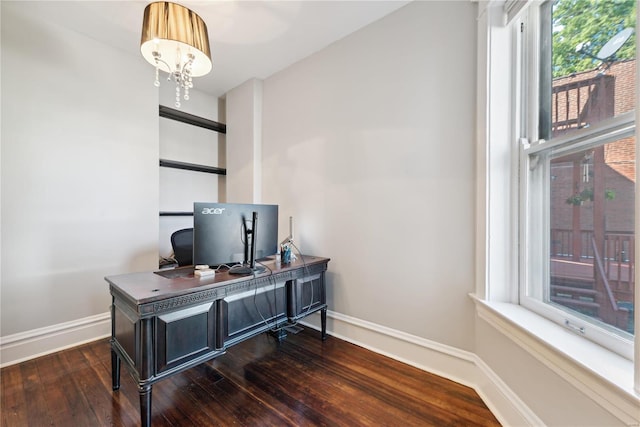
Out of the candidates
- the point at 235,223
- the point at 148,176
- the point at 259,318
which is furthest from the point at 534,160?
the point at 148,176

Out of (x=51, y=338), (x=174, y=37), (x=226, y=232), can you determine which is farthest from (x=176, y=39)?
(x=51, y=338)

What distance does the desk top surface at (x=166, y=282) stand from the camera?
1.34 metres

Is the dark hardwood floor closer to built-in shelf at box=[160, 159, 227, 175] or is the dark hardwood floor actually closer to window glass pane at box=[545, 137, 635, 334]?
window glass pane at box=[545, 137, 635, 334]

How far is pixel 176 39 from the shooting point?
1.54 m

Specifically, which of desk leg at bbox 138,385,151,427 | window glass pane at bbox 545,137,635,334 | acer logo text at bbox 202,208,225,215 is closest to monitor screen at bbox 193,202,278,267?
acer logo text at bbox 202,208,225,215

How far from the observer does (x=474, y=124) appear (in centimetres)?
172

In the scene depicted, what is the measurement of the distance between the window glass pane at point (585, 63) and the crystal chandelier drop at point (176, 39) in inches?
81.5

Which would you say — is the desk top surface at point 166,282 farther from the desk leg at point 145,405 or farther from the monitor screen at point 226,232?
the desk leg at point 145,405

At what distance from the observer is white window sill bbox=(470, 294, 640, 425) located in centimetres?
84

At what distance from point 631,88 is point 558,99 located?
1.18ft

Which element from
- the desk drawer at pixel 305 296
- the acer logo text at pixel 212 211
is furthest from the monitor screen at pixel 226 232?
the desk drawer at pixel 305 296

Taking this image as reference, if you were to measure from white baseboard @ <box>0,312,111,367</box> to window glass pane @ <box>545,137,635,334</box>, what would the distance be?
359 cm

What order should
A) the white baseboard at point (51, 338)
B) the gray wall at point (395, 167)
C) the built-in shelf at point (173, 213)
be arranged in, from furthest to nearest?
the built-in shelf at point (173, 213)
the white baseboard at point (51, 338)
the gray wall at point (395, 167)

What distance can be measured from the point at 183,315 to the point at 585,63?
95.1 inches
